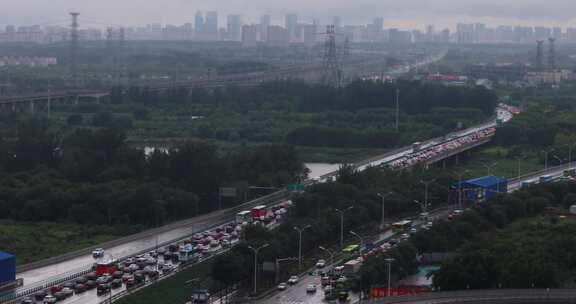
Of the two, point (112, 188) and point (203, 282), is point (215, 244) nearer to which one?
point (203, 282)

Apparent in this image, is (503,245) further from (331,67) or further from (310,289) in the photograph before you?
(331,67)

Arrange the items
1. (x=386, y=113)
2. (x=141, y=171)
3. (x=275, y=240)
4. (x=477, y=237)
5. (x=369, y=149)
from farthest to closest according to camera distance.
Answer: (x=386, y=113) → (x=369, y=149) → (x=141, y=171) → (x=477, y=237) → (x=275, y=240)

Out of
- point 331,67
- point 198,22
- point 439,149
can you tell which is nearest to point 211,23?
point 198,22

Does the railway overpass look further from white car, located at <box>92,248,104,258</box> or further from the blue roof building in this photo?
white car, located at <box>92,248,104,258</box>

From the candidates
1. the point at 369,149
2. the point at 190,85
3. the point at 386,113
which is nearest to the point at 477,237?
the point at 369,149

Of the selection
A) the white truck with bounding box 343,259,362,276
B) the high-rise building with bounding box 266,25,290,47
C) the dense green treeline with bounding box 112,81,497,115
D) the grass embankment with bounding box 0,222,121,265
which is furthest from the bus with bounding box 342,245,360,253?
the high-rise building with bounding box 266,25,290,47

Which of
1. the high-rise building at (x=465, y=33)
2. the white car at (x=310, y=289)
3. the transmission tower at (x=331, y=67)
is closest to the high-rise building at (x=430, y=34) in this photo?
the high-rise building at (x=465, y=33)
